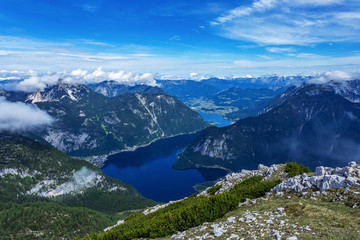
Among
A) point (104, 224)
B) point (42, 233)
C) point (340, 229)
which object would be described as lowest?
point (104, 224)

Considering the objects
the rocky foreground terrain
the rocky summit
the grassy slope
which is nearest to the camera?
the grassy slope

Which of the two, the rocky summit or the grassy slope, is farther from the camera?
the rocky summit

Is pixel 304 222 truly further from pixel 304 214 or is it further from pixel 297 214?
pixel 297 214

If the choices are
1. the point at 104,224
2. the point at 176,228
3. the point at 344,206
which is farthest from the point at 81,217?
the point at 344,206

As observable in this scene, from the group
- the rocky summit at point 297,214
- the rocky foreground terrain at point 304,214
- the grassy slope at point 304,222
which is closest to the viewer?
the grassy slope at point 304,222

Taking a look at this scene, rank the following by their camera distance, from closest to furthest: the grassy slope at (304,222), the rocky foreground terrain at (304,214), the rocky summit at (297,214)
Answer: the grassy slope at (304,222)
the rocky foreground terrain at (304,214)
the rocky summit at (297,214)

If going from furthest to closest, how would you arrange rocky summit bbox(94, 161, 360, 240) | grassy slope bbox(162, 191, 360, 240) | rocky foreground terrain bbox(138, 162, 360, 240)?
rocky summit bbox(94, 161, 360, 240) → rocky foreground terrain bbox(138, 162, 360, 240) → grassy slope bbox(162, 191, 360, 240)

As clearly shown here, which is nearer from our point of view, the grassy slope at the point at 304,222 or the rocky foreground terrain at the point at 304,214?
the grassy slope at the point at 304,222

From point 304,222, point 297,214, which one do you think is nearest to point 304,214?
point 297,214

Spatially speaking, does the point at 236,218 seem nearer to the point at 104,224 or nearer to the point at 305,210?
the point at 305,210
